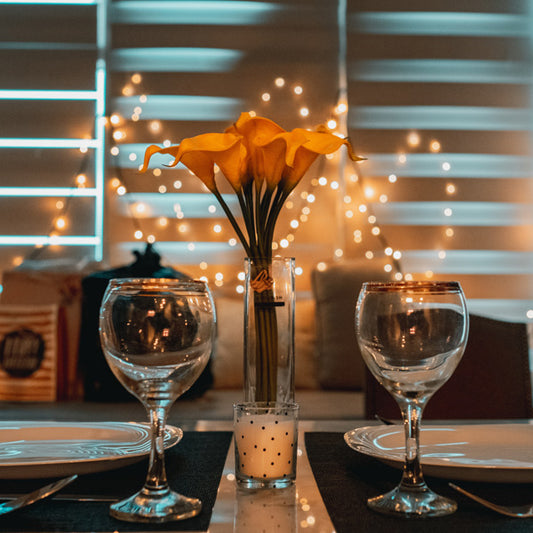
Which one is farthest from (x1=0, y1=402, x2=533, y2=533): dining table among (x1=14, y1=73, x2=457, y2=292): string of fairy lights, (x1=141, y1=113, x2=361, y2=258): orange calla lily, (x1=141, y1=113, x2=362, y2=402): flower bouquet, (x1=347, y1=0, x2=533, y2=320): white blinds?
(x1=347, y1=0, x2=533, y2=320): white blinds

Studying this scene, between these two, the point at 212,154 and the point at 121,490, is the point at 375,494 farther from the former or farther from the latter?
the point at 212,154

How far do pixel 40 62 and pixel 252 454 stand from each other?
3.12m

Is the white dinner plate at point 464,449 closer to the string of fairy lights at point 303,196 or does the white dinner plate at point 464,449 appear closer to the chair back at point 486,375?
the chair back at point 486,375

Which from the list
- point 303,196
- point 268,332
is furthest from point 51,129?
point 268,332

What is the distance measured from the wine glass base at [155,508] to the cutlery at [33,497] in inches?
2.2

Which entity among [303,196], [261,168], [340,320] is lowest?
[340,320]

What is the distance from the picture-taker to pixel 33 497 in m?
0.54

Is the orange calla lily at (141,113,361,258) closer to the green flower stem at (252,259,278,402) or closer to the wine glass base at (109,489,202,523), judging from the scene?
the green flower stem at (252,259,278,402)

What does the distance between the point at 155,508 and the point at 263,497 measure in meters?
0.11

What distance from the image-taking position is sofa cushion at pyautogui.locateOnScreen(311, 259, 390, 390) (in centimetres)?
260

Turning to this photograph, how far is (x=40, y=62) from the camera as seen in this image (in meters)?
3.29

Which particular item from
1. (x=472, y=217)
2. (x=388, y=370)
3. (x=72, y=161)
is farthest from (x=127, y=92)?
(x=388, y=370)

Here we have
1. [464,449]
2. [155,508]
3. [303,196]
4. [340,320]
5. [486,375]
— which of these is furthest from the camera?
[303,196]

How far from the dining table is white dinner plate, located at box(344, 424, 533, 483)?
0.01 metres
